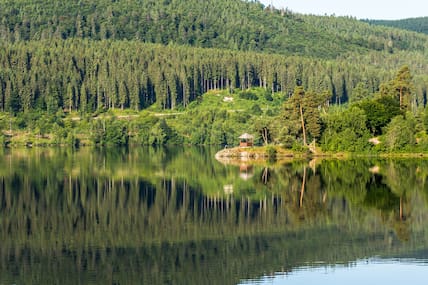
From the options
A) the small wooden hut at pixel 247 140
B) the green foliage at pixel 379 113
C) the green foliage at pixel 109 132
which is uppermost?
the green foliage at pixel 379 113

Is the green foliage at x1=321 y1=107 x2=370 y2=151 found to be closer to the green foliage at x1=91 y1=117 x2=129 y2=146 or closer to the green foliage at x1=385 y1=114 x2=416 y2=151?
the green foliage at x1=385 y1=114 x2=416 y2=151

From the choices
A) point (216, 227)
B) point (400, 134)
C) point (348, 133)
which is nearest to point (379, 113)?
point (348, 133)

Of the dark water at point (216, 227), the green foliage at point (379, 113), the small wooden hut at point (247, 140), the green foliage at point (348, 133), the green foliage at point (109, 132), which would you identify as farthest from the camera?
the green foliage at point (109, 132)

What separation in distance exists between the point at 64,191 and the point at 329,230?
32179 millimetres

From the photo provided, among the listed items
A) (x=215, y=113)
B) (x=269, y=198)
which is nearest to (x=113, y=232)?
(x=269, y=198)

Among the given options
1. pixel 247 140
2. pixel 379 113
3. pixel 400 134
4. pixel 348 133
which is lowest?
pixel 247 140

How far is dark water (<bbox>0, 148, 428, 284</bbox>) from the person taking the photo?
43.4m

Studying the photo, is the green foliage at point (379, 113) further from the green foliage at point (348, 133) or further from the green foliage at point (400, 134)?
the green foliage at point (400, 134)

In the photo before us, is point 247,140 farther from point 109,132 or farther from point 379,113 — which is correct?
point 109,132

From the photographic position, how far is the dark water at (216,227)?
43.4m

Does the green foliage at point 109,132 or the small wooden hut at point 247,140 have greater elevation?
the small wooden hut at point 247,140

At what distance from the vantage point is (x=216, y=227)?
56594 mm

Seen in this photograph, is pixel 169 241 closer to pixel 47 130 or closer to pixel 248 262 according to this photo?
pixel 248 262

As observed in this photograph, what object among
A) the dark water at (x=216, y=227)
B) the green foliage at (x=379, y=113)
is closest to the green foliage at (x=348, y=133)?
the green foliage at (x=379, y=113)
